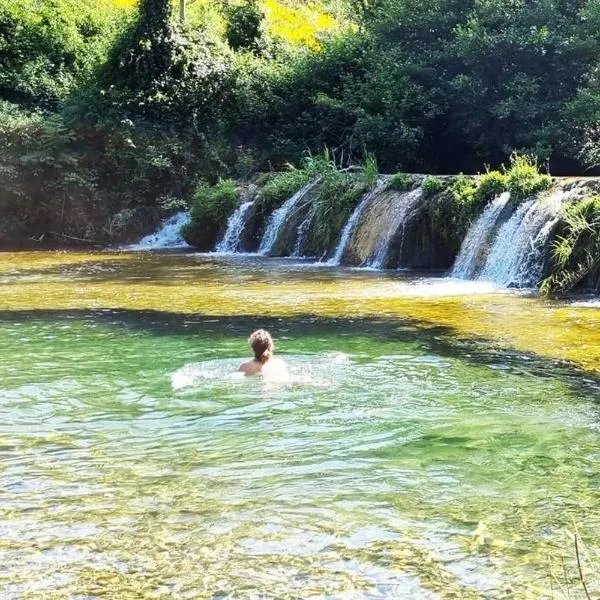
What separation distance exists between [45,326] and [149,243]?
565 inches

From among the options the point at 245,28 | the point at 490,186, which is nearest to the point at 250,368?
the point at 490,186

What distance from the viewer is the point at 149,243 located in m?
25.0

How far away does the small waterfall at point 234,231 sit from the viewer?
74.2ft

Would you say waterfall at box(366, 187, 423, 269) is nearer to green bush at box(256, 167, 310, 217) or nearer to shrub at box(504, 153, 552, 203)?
shrub at box(504, 153, 552, 203)

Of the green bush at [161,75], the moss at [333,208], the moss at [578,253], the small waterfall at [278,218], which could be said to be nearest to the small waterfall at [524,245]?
the moss at [578,253]

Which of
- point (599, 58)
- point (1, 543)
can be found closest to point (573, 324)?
point (1, 543)

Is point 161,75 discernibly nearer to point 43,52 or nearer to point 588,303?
point 43,52

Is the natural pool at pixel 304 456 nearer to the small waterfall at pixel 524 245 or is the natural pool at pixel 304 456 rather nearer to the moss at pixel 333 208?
the small waterfall at pixel 524 245

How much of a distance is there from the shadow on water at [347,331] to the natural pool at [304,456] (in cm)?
5

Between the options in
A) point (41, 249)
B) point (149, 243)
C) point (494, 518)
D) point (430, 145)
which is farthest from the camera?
point (430, 145)

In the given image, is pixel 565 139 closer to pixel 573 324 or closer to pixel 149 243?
pixel 149 243

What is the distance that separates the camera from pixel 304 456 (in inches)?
231

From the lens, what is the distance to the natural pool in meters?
4.14

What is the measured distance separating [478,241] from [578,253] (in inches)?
103
